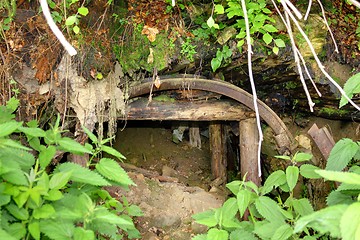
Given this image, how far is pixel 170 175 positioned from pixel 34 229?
4909 mm

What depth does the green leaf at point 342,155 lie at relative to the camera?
106 inches

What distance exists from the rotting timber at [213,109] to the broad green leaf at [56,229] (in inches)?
118

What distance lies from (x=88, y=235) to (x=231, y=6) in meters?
3.15

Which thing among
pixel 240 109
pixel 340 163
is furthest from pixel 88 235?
pixel 240 109

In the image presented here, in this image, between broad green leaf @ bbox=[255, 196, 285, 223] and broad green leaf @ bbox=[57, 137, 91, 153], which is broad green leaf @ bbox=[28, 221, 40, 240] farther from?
broad green leaf @ bbox=[255, 196, 285, 223]

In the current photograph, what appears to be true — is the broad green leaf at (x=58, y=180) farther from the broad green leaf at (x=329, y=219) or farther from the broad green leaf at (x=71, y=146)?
the broad green leaf at (x=329, y=219)

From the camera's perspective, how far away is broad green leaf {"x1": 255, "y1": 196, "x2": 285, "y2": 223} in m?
2.64

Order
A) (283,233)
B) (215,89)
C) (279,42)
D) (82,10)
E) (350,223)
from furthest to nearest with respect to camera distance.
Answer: (215,89) < (279,42) < (82,10) < (283,233) < (350,223)

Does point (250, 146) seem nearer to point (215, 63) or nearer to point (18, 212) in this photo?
point (215, 63)

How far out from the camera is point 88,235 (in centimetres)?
199

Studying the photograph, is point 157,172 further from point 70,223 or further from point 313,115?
point 70,223

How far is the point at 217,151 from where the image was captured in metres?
6.76

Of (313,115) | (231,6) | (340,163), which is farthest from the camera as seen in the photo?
(313,115)

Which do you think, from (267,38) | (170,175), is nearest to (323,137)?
(267,38)
